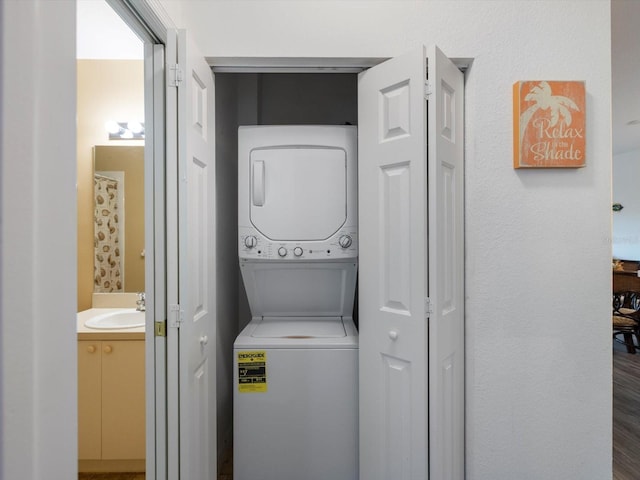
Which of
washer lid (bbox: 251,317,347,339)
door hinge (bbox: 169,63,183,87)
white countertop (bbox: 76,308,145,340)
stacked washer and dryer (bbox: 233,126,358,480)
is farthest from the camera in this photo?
white countertop (bbox: 76,308,145,340)

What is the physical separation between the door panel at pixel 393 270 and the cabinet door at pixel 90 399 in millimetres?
1564

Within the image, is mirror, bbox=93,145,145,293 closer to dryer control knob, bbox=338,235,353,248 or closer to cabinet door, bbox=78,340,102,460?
cabinet door, bbox=78,340,102,460

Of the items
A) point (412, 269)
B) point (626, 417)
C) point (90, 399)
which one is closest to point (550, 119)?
point (412, 269)

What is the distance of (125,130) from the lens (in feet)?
8.29

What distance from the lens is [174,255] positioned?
4.16 ft

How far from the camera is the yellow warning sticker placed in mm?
1731

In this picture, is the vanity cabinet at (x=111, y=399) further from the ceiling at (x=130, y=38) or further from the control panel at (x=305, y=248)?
the ceiling at (x=130, y=38)

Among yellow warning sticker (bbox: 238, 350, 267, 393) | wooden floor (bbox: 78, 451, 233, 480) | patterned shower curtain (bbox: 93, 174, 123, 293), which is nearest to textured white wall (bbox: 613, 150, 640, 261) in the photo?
yellow warning sticker (bbox: 238, 350, 267, 393)

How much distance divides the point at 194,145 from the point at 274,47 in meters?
0.63

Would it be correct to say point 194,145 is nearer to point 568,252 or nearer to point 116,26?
point 116,26

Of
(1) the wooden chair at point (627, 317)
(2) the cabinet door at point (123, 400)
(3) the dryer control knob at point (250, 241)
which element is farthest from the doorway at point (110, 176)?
(1) the wooden chair at point (627, 317)

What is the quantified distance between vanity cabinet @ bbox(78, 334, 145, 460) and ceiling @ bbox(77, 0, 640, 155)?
75.1 inches

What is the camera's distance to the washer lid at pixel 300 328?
6.03ft

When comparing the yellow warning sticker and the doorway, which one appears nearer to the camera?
the yellow warning sticker
